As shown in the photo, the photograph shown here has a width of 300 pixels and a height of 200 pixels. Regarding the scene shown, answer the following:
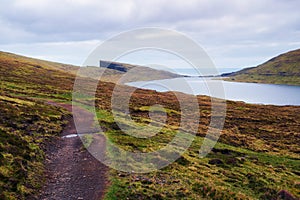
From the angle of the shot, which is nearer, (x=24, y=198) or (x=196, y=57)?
(x=24, y=198)

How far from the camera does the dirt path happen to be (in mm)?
19031

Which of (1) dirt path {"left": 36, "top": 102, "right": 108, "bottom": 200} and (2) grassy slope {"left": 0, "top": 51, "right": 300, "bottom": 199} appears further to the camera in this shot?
(2) grassy slope {"left": 0, "top": 51, "right": 300, "bottom": 199}

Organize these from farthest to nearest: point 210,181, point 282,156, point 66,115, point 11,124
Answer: point 66,115 < point 282,156 < point 11,124 < point 210,181

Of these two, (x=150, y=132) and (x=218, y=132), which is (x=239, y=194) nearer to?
(x=150, y=132)

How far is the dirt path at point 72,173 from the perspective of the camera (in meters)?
→ 19.0

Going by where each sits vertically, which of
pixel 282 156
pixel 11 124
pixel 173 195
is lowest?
pixel 282 156

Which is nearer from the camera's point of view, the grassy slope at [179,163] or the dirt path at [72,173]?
the dirt path at [72,173]

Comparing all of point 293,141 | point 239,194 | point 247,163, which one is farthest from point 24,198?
point 293,141

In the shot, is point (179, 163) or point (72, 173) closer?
point (72, 173)

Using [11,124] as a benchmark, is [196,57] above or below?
above

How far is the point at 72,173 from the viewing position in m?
22.6

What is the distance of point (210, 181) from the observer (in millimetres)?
24609

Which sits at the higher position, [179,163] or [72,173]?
[72,173]

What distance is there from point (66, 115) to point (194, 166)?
25.4m
